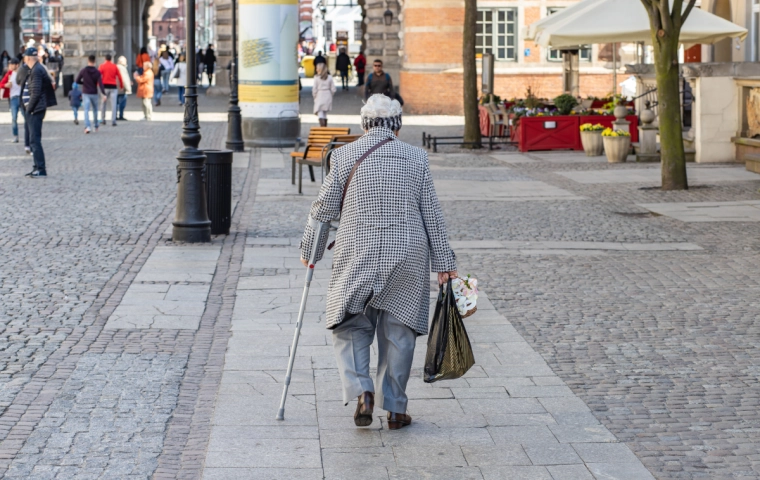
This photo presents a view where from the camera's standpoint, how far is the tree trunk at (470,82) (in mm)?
24062

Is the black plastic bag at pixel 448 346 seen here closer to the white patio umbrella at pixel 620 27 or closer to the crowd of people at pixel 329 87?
the white patio umbrella at pixel 620 27

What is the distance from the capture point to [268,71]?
920 inches

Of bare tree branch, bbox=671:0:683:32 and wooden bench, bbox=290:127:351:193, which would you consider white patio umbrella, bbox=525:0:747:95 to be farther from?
wooden bench, bbox=290:127:351:193

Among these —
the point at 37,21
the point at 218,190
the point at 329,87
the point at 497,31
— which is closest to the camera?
the point at 218,190

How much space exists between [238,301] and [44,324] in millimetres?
1448

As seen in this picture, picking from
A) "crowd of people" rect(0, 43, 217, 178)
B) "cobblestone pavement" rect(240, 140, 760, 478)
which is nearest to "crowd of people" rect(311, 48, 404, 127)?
"crowd of people" rect(0, 43, 217, 178)

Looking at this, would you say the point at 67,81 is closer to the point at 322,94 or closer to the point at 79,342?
the point at 322,94

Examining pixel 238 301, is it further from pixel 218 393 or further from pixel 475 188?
pixel 475 188

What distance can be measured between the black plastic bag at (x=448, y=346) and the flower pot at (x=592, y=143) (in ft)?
54.2

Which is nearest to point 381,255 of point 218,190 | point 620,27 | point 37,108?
point 218,190

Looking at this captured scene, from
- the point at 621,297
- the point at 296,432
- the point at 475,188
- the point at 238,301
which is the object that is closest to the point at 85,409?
the point at 296,432

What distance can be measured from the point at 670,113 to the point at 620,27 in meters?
5.15

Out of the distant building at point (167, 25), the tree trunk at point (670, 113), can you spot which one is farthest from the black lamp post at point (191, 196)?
the distant building at point (167, 25)

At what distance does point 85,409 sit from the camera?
21.0 ft
